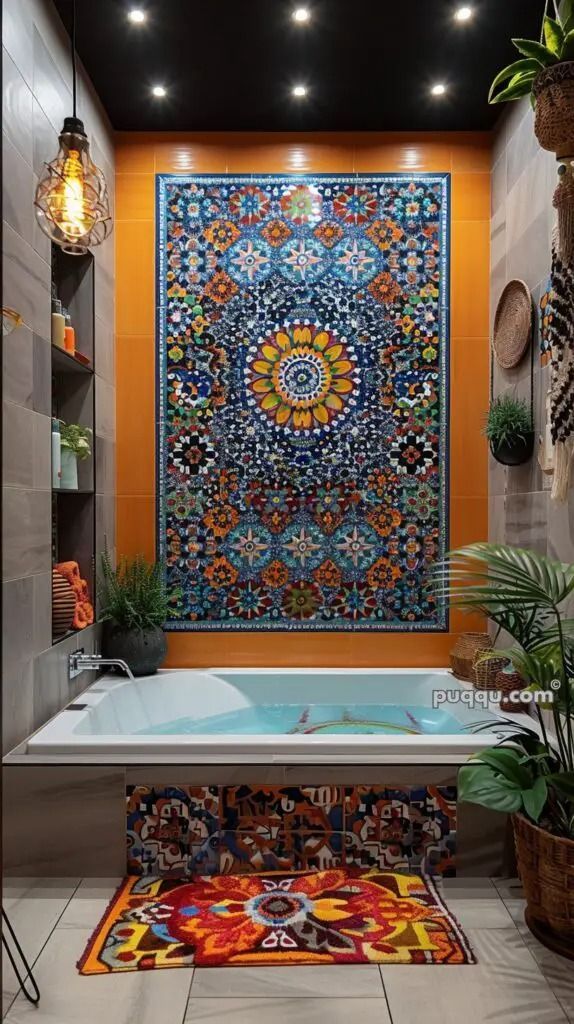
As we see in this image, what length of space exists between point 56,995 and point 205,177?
330 cm

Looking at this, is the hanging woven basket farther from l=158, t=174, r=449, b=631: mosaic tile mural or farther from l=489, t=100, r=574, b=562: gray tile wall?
l=158, t=174, r=449, b=631: mosaic tile mural

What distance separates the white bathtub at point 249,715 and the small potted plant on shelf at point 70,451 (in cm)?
88

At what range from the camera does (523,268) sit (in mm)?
3082

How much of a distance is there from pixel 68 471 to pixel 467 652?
190 cm

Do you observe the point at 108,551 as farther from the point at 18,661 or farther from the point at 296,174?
the point at 296,174

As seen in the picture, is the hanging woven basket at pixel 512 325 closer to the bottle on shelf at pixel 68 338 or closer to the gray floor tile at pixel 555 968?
the bottle on shelf at pixel 68 338

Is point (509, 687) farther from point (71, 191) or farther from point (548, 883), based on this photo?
point (71, 191)

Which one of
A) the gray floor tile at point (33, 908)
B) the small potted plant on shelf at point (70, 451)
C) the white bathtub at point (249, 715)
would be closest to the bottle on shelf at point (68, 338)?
the small potted plant on shelf at point (70, 451)

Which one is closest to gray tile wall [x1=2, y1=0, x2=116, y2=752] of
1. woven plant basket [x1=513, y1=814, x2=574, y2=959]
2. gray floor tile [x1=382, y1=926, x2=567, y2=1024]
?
gray floor tile [x1=382, y1=926, x2=567, y2=1024]

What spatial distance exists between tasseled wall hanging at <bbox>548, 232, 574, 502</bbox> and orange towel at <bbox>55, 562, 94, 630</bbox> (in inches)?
74.5

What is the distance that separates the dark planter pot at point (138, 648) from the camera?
327 centimetres

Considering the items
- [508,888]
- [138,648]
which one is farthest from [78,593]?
[508,888]

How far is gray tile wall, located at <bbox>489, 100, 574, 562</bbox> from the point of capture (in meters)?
2.75

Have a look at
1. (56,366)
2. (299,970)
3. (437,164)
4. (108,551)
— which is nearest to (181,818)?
(299,970)
